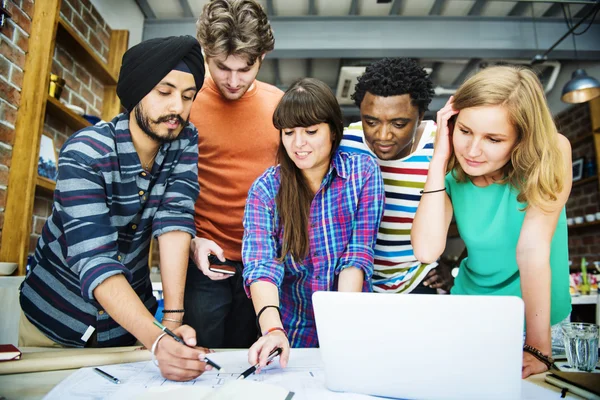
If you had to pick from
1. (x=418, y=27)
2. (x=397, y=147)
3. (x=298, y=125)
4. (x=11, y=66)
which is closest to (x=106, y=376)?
(x=298, y=125)

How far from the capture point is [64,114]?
2.22m

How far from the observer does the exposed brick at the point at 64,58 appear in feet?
7.52

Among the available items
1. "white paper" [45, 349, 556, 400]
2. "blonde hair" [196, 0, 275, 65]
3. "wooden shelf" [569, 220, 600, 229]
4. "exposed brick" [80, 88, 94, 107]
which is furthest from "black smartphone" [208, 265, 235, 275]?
"wooden shelf" [569, 220, 600, 229]

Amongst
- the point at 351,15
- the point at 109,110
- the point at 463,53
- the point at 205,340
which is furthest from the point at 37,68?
the point at 463,53

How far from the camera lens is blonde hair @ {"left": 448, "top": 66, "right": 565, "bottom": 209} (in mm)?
1085

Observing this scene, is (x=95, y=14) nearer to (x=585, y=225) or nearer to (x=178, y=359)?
(x=178, y=359)

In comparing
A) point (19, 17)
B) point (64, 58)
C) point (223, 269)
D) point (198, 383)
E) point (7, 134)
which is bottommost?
point (198, 383)

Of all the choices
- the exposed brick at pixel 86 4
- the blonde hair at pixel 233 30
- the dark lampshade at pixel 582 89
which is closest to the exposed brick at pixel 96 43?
the exposed brick at pixel 86 4

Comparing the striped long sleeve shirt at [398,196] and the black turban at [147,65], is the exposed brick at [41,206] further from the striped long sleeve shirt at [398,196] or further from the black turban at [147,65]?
the striped long sleeve shirt at [398,196]

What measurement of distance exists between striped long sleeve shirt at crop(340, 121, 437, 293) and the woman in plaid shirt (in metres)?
0.10

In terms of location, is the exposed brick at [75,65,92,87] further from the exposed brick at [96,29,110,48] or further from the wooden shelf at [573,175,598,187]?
the wooden shelf at [573,175,598,187]

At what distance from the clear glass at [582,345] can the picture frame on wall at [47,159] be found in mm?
2135

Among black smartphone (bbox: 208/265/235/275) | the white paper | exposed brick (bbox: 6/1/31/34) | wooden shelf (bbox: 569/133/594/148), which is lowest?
the white paper

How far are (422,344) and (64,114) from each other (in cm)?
215
